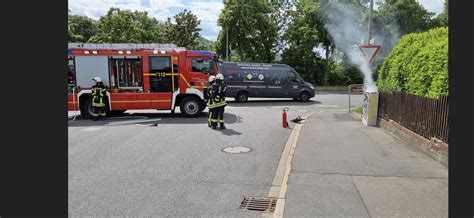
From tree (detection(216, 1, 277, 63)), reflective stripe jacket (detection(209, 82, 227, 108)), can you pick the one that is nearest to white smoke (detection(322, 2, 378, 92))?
tree (detection(216, 1, 277, 63))

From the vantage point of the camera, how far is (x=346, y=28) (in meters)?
38.3

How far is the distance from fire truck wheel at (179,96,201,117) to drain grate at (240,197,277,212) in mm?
9466

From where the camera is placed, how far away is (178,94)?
1448 centimetres

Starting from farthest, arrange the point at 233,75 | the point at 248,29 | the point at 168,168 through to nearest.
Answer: the point at 248,29 → the point at 233,75 → the point at 168,168

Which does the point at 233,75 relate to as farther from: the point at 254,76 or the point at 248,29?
the point at 248,29

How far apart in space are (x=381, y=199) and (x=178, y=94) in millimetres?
10498

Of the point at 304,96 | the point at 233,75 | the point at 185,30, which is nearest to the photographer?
the point at 233,75

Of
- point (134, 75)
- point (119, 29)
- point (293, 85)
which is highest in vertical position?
point (119, 29)

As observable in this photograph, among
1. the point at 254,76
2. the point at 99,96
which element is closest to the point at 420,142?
the point at 99,96

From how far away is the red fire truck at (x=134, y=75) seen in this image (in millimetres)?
14047

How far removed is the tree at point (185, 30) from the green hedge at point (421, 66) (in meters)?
38.8

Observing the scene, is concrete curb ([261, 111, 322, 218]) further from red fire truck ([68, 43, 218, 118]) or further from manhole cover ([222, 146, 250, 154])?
red fire truck ([68, 43, 218, 118])

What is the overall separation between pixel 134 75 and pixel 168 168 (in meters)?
8.15

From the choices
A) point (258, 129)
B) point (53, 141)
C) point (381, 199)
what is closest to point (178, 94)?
point (258, 129)
